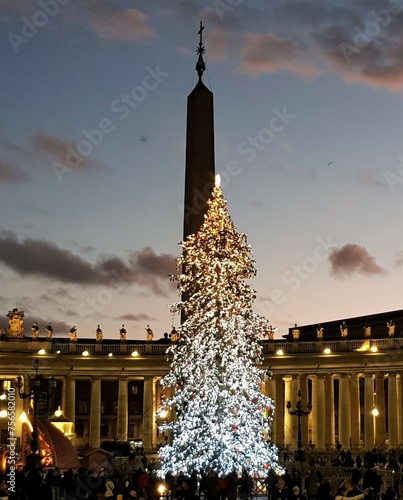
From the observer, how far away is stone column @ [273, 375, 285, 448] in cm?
8069

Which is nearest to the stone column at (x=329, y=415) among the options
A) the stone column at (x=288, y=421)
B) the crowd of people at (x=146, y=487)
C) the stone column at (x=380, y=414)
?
the stone column at (x=288, y=421)

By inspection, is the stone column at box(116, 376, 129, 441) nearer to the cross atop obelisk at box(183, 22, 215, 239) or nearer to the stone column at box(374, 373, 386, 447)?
the stone column at box(374, 373, 386, 447)

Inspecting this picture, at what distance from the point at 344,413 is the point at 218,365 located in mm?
38762

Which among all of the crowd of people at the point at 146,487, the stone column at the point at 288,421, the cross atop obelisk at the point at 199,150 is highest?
the cross atop obelisk at the point at 199,150

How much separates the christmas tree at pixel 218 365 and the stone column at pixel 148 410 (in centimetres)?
3834

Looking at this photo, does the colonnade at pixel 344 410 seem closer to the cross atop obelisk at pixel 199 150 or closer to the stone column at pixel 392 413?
the stone column at pixel 392 413

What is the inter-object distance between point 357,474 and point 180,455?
8.47 m

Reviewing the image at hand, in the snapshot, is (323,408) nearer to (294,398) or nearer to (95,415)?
(294,398)

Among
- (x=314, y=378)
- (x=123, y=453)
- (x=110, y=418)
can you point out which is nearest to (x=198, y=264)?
(x=123, y=453)

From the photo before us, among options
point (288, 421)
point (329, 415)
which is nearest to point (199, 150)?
point (329, 415)

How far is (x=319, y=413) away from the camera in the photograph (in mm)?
77438

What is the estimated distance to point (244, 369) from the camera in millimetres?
40125

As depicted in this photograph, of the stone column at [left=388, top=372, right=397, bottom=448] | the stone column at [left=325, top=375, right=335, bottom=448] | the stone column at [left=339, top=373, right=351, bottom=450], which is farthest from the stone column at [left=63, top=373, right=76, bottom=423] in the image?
the stone column at [left=388, top=372, right=397, bottom=448]

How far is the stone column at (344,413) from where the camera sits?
250 ft
